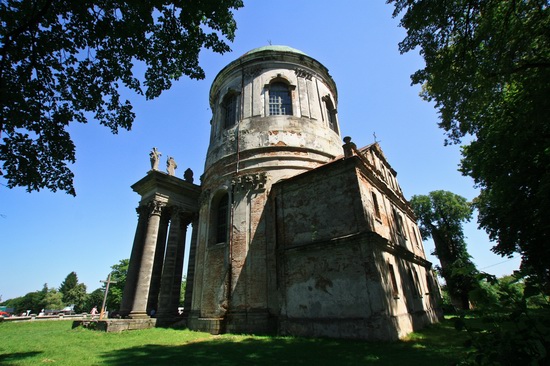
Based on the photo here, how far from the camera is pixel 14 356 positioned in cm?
905

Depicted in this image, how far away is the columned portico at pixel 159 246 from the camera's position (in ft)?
56.6

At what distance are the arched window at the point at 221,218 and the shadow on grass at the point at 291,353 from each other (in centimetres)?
661

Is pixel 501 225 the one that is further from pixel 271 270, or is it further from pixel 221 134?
pixel 221 134

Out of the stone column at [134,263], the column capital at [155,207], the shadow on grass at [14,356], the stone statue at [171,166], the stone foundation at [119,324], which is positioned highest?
the stone statue at [171,166]

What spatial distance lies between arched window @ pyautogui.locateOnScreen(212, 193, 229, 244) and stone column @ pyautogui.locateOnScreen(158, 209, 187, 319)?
3868 millimetres

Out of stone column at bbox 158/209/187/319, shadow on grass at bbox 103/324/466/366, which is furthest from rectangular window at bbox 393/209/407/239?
stone column at bbox 158/209/187/319

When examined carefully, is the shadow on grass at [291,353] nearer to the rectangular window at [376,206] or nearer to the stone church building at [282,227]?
the stone church building at [282,227]

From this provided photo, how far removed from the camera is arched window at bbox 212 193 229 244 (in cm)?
1673

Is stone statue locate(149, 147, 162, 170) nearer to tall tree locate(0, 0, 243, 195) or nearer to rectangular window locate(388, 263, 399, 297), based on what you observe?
tall tree locate(0, 0, 243, 195)

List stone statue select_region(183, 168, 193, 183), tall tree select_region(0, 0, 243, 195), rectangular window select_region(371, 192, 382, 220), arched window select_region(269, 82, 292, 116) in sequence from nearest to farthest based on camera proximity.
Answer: tall tree select_region(0, 0, 243, 195)
rectangular window select_region(371, 192, 382, 220)
arched window select_region(269, 82, 292, 116)
stone statue select_region(183, 168, 193, 183)

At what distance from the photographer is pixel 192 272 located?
18609mm

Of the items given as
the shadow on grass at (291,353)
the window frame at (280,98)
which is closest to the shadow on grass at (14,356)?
the shadow on grass at (291,353)

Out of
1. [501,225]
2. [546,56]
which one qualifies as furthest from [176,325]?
[501,225]

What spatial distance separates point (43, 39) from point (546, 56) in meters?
15.2
